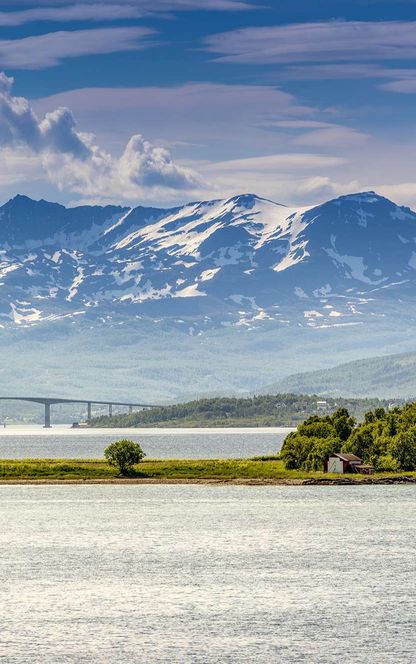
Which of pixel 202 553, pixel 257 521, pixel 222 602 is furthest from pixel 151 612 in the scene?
pixel 257 521

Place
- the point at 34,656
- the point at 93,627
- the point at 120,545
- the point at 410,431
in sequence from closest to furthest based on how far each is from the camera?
1. the point at 34,656
2. the point at 93,627
3. the point at 120,545
4. the point at 410,431

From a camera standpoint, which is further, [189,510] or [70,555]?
[189,510]

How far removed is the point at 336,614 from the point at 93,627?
14.8m

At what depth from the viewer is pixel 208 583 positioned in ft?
310

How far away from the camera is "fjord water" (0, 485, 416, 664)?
71.5 metres

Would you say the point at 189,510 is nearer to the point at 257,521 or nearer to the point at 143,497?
the point at 257,521

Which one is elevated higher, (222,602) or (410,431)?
(410,431)

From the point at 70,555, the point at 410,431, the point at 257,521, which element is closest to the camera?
the point at 70,555

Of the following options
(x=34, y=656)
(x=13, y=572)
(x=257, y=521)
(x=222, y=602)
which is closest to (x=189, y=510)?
(x=257, y=521)

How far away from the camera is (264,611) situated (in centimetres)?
8250

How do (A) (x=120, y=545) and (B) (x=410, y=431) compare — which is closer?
(A) (x=120, y=545)

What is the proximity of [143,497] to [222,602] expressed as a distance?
9848cm

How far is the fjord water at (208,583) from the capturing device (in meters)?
71.5

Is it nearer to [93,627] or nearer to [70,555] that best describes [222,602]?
[93,627]
